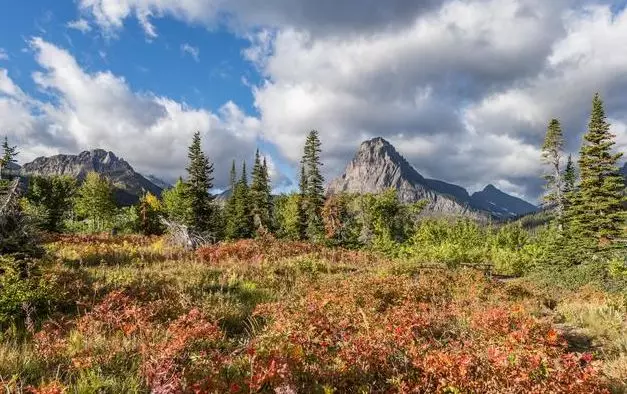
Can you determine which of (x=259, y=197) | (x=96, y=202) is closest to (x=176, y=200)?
(x=96, y=202)

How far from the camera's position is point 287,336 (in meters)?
5.66

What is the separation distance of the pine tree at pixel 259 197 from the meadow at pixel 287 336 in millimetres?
43824

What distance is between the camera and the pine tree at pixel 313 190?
52094mm

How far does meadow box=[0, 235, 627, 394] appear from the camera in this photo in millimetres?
4441

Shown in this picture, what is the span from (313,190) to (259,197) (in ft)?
27.4

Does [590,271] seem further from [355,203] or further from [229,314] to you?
[355,203]

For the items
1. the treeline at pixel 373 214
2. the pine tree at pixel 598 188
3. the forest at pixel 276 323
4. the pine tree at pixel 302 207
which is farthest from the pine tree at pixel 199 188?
the pine tree at pixel 598 188

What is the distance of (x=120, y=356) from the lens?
5.57 metres

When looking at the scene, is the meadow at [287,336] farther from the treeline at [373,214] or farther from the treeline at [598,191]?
the treeline at [598,191]

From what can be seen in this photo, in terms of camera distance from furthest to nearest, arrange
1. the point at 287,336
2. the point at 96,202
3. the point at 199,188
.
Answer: the point at 96,202, the point at 199,188, the point at 287,336

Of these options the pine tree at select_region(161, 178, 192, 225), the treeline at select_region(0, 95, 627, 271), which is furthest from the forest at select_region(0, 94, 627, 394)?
the pine tree at select_region(161, 178, 192, 225)

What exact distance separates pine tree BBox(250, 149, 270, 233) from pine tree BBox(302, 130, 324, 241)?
5965 millimetres

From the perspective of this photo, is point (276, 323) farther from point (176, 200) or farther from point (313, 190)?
point (176, 200)

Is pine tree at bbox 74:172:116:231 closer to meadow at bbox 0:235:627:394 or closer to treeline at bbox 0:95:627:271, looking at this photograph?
treeline at bbox 0:95:627:271
